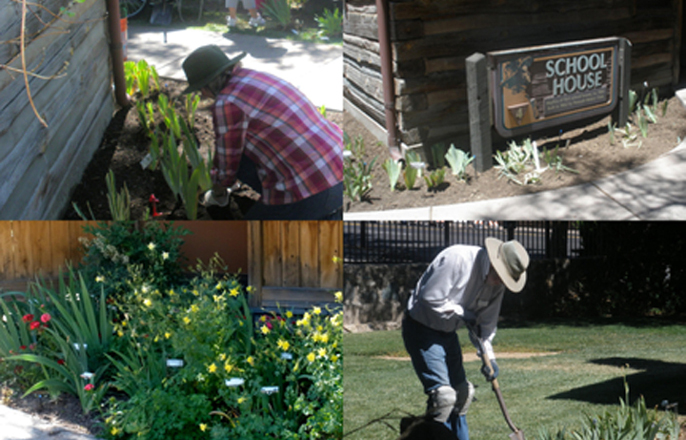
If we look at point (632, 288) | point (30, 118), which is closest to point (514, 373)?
point (632, 288)

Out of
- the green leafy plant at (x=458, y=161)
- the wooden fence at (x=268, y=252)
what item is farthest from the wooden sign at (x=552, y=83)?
the wooden fence at (x=268, y=252)

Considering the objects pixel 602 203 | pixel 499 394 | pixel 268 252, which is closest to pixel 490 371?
pixel 499 394

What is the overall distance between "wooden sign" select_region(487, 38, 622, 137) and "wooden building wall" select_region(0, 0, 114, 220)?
181 centimetres

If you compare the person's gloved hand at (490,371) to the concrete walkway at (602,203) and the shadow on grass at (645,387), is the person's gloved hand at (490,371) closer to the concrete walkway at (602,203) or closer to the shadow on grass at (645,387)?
the shadow on grass at (645,387)

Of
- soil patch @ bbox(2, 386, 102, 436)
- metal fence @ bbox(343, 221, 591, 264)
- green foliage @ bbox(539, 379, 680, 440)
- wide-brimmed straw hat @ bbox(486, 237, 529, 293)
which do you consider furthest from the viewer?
soil patch @ bbox(2, 386, 102, 436)

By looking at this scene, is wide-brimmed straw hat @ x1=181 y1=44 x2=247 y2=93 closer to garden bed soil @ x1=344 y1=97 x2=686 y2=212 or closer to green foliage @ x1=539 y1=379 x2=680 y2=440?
garden bed soil @ x1=344 y1=97 x2=686 y2=212

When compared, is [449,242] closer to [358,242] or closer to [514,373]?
[358,242]

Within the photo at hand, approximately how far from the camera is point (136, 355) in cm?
385

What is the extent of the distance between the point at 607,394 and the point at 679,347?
511 mm

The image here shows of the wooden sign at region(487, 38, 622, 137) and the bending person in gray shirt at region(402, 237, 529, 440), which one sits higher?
the wooden sign at region(487, 38, 622, 137)

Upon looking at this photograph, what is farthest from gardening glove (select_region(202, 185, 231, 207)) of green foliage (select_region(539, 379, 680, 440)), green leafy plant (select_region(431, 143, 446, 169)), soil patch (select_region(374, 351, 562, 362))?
green foliage (select_region(539, 379, 680, 440))

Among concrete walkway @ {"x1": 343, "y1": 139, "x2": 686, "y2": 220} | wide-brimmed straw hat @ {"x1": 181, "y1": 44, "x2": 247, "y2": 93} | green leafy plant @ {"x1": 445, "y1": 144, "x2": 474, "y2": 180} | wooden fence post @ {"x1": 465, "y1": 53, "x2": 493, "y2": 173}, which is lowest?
concrete walkway @ {"x1": 343, "y1": 139, "x2": 686, "y2": 220}

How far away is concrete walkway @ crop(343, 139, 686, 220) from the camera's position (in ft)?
8.86

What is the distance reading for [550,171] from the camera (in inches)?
108
